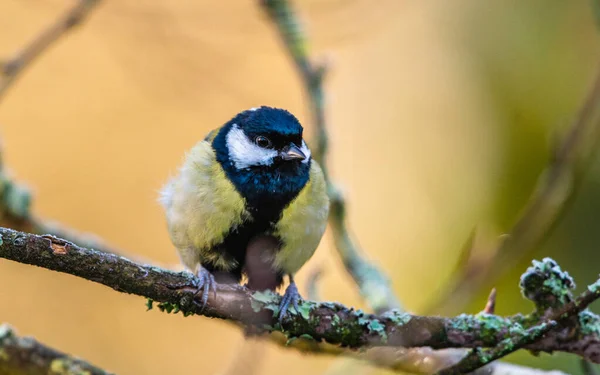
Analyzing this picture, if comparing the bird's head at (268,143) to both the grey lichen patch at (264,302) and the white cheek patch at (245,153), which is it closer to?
the white cheek patch at (245,153)

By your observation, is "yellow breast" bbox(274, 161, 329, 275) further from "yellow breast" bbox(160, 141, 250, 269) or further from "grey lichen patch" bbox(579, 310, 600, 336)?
"grey lichen patch" bbox(579, 310, 600, 336)

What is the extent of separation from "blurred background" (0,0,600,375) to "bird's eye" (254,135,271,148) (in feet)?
4.58

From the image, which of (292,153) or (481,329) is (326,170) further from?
(481,329)

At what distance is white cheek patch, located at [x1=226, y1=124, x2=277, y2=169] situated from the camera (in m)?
2.46

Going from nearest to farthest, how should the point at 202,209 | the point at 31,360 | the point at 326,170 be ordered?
the point at 31,360 < the point at 202,209 < the point at 326,170

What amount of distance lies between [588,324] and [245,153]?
1.30m

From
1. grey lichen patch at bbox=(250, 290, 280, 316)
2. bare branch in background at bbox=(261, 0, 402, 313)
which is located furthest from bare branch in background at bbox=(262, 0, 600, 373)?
grey lichen patch at bbox=(250, 290, 280, 316)

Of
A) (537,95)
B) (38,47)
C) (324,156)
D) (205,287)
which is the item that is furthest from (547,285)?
(537,95)

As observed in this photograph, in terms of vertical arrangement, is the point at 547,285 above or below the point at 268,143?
below

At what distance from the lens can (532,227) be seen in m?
2.41

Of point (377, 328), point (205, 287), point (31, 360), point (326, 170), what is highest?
point (326, 170)

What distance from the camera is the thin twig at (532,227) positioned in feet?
7.62

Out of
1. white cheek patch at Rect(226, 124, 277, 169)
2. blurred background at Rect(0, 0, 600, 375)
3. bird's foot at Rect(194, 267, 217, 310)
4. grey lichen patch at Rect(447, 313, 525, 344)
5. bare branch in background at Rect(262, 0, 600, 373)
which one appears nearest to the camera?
bird's foot at Rect(194, 267, 217, 310)

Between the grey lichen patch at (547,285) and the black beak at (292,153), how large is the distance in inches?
36.3
